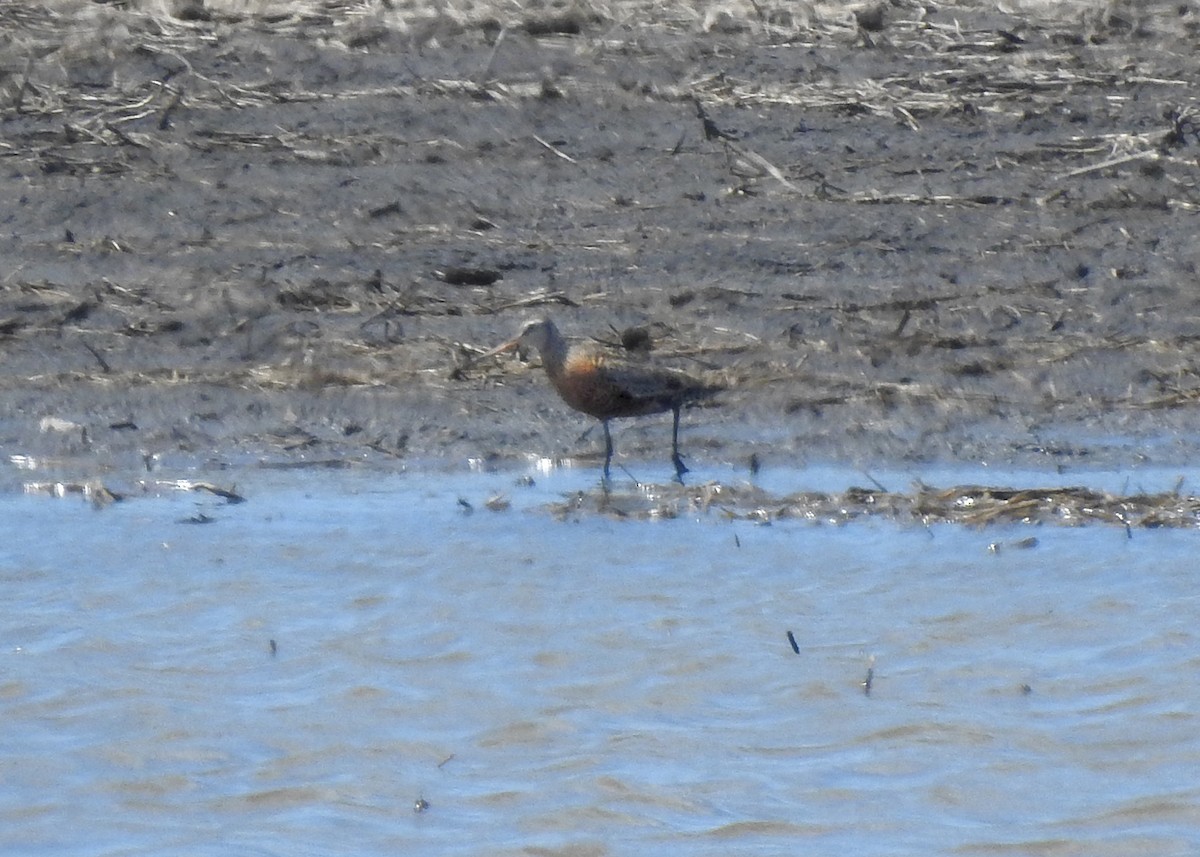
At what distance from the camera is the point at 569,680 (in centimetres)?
608

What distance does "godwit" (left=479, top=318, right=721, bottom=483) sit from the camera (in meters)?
7.85

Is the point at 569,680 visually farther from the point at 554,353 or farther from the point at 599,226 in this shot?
the point at 599,226

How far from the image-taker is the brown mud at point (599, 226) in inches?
328

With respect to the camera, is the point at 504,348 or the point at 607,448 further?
the point at 504,348

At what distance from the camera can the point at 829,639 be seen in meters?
6.34

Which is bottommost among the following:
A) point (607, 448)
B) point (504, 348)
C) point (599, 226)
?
point (607, 448)

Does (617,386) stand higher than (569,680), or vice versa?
(617,386)

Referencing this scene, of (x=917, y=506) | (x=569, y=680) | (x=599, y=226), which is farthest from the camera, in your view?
(x=599, y=226)

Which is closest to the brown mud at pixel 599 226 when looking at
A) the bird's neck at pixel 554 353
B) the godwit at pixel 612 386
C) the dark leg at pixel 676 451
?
the dark leg at pixel 676 451

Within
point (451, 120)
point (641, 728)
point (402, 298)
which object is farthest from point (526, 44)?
point (641, 728)

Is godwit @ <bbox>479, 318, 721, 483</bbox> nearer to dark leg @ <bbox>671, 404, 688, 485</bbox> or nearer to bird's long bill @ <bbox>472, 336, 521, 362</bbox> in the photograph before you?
dark leg @ <bbox>671, 404, 688, 485</bbox>

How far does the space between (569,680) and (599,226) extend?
4278 mm

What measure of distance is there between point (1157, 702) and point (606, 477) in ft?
8.19

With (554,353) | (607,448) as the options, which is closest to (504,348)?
(554,353)
